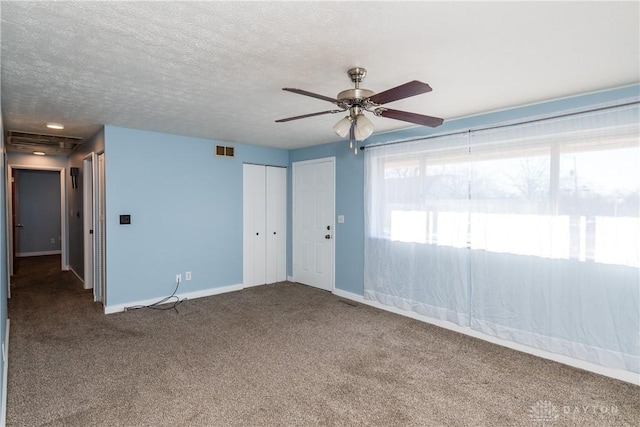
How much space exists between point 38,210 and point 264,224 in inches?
257

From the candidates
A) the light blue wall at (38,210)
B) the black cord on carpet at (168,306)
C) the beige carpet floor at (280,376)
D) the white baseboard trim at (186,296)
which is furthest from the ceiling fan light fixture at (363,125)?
the light blue wall at (38,210)

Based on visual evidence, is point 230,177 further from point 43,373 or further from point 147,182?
point 43,373

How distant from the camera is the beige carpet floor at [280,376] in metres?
2.24

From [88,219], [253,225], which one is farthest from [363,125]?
[88,219]

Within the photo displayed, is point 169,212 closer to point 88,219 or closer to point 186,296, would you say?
point 186,296

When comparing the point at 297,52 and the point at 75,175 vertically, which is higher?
the point at 297,52

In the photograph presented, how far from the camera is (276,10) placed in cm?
163

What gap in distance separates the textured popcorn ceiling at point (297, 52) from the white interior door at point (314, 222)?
79.5 inches

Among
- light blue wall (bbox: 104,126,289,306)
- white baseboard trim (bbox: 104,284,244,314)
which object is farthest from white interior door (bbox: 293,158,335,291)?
white baseboard trim (bbox: 104,284,244,314)

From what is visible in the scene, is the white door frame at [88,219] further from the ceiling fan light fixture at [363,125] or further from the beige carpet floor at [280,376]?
the ceiling fan light fixture at [363,125]

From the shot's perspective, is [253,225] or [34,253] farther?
[34,253]

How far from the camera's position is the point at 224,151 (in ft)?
16.8

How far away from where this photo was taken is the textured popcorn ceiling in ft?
5.45

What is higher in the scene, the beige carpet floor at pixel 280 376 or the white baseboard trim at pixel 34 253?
the white baseboard trim at pixel 34 253
